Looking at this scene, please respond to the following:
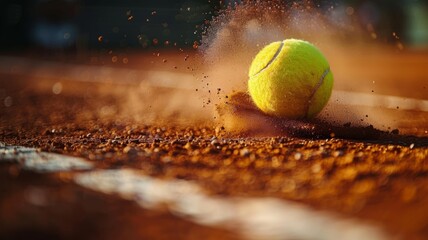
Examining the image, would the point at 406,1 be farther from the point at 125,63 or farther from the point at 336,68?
the point at 125,63

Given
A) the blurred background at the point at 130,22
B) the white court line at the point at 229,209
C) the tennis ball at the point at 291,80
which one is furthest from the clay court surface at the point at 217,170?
the blurred background at the point at 130,22

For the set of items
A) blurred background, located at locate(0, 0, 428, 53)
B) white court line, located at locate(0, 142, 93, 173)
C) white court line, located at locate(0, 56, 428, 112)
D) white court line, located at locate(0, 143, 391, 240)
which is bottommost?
white court line, located at locate(0, 143, 391, 240)

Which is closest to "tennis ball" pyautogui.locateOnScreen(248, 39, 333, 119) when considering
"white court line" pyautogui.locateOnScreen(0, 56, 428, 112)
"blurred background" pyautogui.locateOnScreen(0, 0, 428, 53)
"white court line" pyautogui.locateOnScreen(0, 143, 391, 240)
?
"white court line" pyautogui.locateOnScreen(0, 143, 391, 240)

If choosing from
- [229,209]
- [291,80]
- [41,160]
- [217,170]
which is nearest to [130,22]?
[291,80]

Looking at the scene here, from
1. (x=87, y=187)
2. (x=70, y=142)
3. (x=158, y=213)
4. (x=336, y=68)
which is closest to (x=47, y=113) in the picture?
(x=70, y=142)

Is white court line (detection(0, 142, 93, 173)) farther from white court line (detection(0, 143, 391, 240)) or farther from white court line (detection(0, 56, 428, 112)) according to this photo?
white court line (detection(0, 56, 428, 112))

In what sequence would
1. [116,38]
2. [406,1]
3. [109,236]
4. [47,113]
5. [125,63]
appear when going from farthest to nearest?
[116,38]
[406,1]
[125,63]
[47,113]
[109,236]
